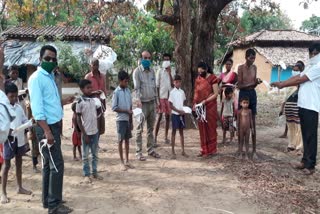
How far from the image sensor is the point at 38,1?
30.8 feet

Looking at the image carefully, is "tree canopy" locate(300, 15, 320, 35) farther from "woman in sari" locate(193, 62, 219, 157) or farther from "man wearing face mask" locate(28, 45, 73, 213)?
"man wearing face mask" locate(28, 45, 73, 213)

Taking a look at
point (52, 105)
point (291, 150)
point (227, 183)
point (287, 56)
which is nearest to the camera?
point (52, 105)

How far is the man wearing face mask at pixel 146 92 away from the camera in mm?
6205

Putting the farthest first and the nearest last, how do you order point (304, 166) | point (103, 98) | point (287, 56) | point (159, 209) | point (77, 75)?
point (287, 56)
point (77, 75)
point (103, 98)
point (304, 166)
point (159, 209)

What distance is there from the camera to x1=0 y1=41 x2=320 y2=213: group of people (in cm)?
382

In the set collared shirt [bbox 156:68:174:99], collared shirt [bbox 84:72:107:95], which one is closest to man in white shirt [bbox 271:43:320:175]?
collared shirt [bbox 156:68:174:99]

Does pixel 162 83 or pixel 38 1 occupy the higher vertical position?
pixel 38 1

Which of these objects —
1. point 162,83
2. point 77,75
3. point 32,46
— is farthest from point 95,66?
point 32,46

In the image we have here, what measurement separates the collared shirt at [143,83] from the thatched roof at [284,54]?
18777mm

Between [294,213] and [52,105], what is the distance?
9.74 feet

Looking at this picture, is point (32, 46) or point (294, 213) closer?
point (294, 213)

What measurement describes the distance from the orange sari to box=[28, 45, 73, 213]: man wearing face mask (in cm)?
293

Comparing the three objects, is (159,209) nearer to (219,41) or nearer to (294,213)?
(294,213)

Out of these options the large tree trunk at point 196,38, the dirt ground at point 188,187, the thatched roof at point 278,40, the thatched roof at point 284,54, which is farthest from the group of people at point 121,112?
the thatched roof at point 278,40
